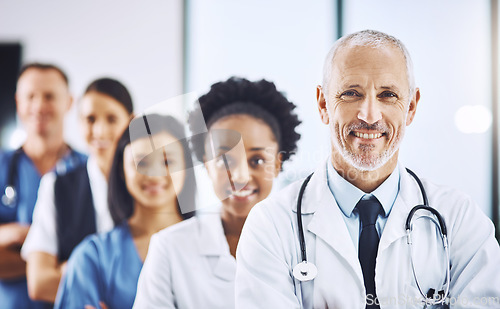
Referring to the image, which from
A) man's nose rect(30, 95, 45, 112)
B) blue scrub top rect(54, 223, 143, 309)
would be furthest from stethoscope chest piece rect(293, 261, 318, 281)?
man's nose rect(30, 95, 45, 112)

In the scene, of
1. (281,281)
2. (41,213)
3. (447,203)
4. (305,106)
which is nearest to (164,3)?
(305,106)

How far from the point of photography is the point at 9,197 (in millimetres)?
1849

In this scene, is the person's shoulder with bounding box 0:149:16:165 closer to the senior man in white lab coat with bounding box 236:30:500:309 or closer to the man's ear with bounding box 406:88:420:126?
the senior man in white lab coat with bounding box 236:30:500:309

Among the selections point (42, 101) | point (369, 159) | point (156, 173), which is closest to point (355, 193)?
point (369, 159)

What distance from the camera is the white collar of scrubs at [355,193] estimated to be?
146 cm

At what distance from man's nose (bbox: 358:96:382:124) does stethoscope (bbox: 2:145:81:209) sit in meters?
1.16

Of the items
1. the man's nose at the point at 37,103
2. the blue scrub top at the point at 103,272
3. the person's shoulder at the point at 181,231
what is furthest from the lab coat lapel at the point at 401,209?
the man's nose at the point at 37,103

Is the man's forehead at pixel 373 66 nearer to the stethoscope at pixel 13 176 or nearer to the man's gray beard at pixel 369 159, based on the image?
the man's gray beard at pixel 369 159

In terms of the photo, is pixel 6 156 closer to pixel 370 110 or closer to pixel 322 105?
pixel 322 105

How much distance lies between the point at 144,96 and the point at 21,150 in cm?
58

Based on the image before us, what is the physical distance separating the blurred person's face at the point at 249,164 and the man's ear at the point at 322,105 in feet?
0.64

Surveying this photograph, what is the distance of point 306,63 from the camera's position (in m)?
1.69

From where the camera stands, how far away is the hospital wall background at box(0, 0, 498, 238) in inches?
64.0

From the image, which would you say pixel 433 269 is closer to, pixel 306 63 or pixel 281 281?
pixel 281 281
